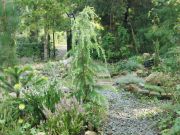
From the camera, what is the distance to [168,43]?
1370cm

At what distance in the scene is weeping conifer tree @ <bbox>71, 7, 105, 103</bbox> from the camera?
703 cm

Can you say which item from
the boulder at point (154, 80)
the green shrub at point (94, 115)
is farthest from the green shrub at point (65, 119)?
the boulder at point (154, 80)

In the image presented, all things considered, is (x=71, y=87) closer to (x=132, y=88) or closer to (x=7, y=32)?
(x=7, y=32)

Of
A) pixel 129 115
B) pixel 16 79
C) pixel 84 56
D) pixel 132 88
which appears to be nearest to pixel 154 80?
pixel 132 88

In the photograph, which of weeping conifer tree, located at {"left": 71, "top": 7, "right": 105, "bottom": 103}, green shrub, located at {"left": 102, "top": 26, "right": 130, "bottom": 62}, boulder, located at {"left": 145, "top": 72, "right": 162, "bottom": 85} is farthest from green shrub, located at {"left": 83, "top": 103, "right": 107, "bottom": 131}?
green shrub, located at {"left": 102, "top": 26, "right": 130, "bottom": 62}

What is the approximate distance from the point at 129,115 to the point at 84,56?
5.82 feet

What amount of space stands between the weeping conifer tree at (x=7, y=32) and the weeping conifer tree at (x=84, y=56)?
5.38 ft

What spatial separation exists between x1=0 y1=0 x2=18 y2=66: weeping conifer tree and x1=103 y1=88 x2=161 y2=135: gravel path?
101 inches

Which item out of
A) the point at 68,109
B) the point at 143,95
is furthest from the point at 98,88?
the point at 143,95

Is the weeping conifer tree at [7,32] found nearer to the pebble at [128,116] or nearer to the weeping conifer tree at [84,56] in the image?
the weeping conifer tree at [84,56]

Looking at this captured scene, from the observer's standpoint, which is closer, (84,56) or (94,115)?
(94,115)

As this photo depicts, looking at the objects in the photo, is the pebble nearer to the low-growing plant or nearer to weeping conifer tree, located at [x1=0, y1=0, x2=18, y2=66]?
the low-growing plant

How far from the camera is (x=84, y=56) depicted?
7.19m

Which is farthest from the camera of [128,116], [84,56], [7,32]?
[7,32]
